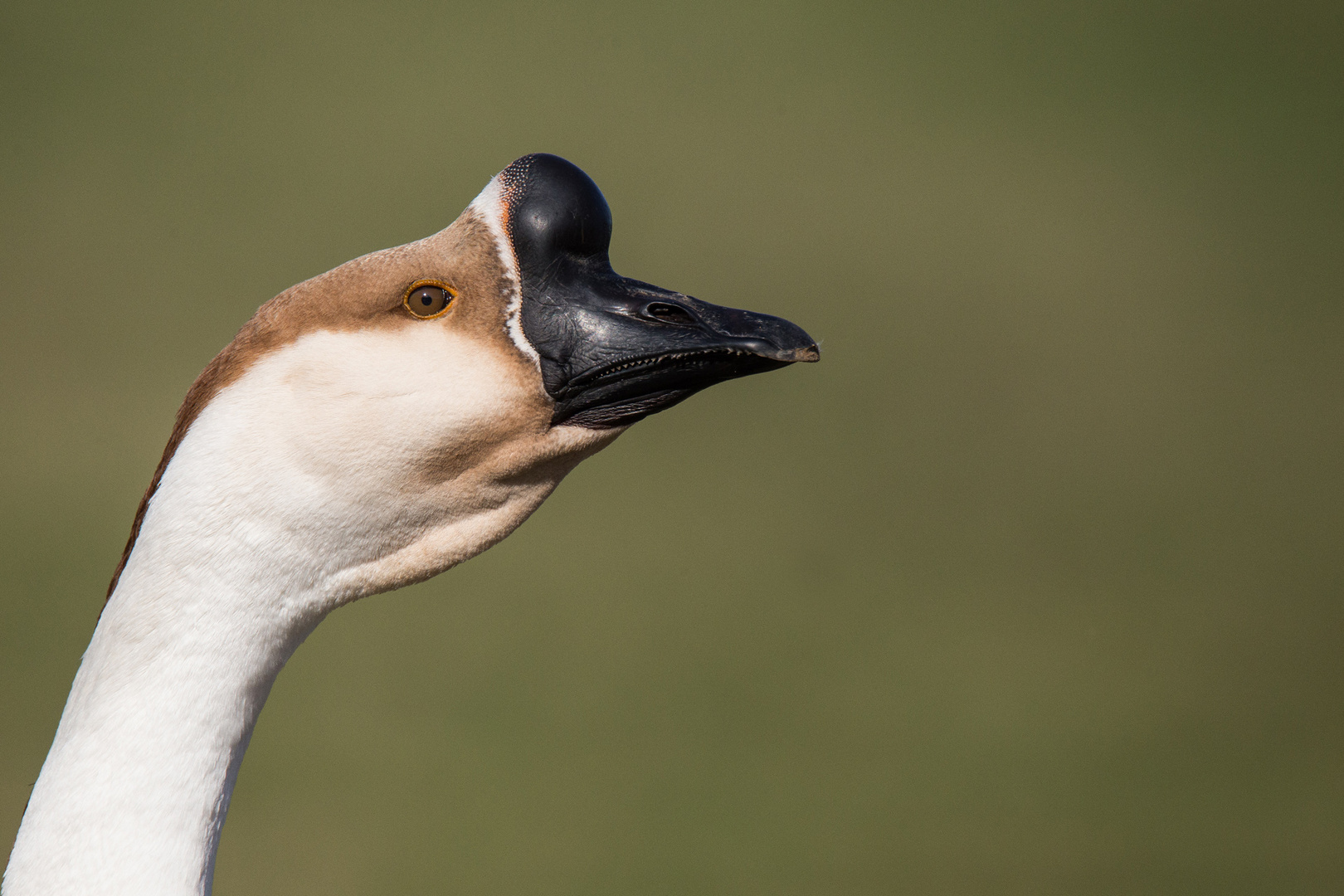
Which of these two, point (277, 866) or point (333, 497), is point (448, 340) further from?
point (277, 866)

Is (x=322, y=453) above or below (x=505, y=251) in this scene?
below

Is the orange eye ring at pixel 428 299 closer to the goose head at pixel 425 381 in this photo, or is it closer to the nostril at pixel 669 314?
the goose head at pixel 425 381

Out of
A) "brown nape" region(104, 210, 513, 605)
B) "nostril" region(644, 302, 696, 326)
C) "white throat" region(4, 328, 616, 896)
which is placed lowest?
"white throat" region(4, 328, 616, 896)

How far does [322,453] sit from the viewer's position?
4.06 ft

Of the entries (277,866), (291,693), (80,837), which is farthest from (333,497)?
(291,693)

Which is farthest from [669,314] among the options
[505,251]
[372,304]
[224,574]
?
[224,574]

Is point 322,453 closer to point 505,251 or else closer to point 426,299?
point 426,299

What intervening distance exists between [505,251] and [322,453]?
0.32 m

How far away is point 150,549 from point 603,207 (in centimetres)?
66

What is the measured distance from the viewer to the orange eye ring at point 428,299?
1.28m

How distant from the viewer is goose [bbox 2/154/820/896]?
4.00 ft

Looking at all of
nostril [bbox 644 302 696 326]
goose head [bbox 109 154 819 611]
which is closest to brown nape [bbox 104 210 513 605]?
goose head [bbox 109 154 819 611]

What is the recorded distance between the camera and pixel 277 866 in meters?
3.86

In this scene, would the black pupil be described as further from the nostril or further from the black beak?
the nostril
